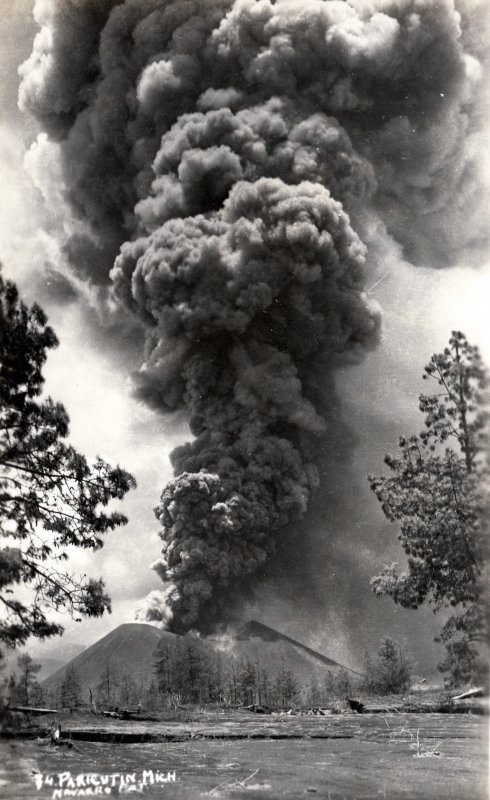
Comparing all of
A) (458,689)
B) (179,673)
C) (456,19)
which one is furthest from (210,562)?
(456,19)

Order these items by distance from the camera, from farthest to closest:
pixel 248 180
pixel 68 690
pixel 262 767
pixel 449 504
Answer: pixel 248 180 < pixel 68 690 < pixel 449 504 < pixel 262 767

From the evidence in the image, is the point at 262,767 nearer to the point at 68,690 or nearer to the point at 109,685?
the point at 68,690

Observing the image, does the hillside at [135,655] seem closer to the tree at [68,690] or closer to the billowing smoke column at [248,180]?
the billowing smoke column at [248,180]

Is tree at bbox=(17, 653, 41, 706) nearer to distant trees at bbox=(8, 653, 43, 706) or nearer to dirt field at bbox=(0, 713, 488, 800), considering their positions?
distant trees at bbox=(8, 653, 43, 706)

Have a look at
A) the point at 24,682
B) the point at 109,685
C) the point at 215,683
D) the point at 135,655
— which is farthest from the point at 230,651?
the point at 24,682

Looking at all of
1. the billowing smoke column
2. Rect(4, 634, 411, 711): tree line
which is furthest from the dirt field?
Rect(4, 634, 411, 711): tree line

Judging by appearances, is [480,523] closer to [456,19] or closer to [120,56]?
[456,19]

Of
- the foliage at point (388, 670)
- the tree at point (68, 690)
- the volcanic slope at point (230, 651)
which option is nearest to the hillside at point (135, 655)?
the volcanic slope at point (230, 651)
